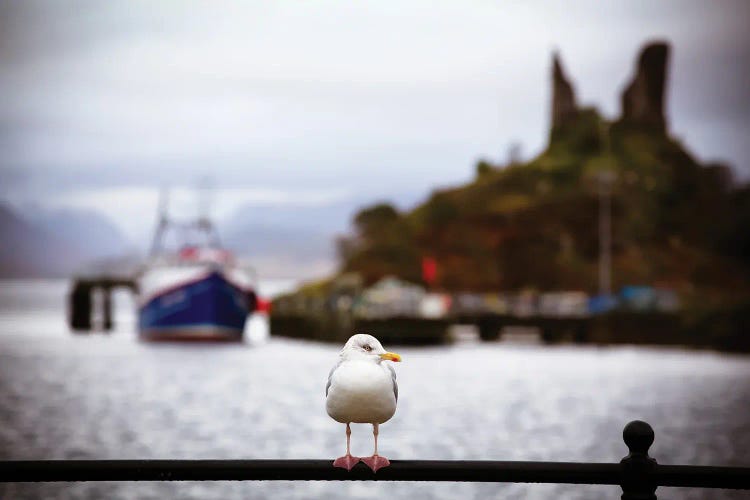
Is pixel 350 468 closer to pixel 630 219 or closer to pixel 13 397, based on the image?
pixel 13 397

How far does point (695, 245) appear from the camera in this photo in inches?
5615

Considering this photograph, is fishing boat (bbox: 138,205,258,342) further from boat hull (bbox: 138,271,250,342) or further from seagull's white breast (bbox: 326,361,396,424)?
seagull's white breast (bbox: 326,361,396,424)

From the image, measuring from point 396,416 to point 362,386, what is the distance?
37.0 m

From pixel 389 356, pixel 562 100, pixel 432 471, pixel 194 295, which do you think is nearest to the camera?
pixel 432 471

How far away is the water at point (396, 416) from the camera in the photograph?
24484mm

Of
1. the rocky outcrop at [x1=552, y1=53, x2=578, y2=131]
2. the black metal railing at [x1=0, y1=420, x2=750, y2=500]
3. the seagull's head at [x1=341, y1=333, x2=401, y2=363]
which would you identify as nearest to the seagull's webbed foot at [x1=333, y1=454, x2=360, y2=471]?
the black metal railing at [x1=0, y1=420, x2=750, y2=500]

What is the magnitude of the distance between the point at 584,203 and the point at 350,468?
14641 centimetres

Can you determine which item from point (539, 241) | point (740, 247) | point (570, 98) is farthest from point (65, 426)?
point (570, 98)

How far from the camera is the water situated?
2448 cm

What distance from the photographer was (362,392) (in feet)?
14.3

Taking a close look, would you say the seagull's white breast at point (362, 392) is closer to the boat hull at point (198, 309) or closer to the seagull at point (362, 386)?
the seagull at point (362, 386)

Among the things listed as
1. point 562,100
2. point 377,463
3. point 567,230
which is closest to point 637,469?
point 377,463

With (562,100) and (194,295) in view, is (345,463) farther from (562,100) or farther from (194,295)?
(562,100)

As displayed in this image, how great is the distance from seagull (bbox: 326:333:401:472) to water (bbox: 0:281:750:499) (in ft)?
60.0
